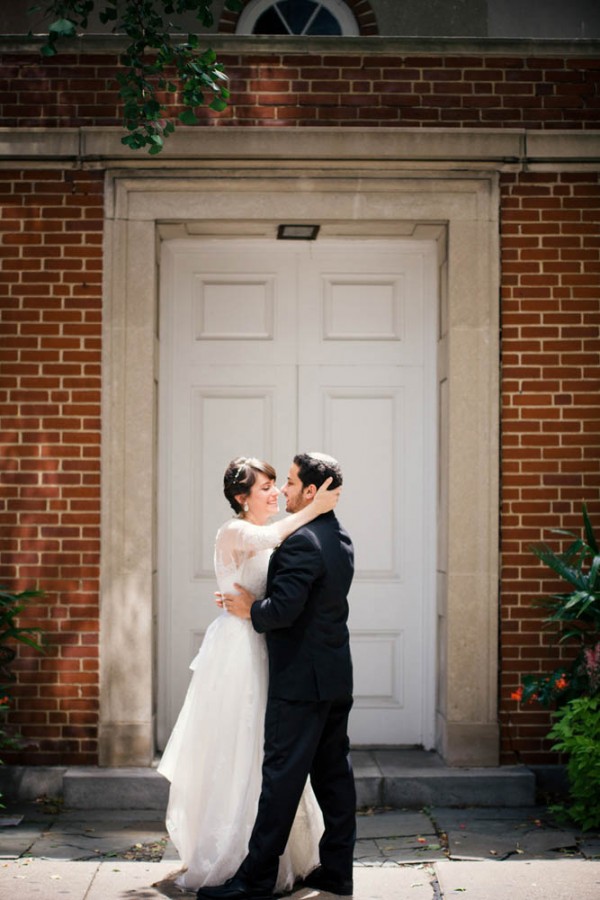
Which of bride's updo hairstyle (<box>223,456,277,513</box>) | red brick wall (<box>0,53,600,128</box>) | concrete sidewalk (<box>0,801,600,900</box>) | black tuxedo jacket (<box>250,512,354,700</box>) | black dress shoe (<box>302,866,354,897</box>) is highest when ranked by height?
red brick wall (<box>0,53,600,128</box>)

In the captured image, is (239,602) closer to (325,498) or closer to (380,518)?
(325,498)

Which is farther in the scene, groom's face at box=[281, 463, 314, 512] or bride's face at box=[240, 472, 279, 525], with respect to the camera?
bride's face at box=[240, 472, 279, 525]

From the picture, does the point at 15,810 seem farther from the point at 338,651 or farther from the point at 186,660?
the point at 338,651

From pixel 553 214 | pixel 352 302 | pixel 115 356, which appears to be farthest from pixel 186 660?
pixel 553 214

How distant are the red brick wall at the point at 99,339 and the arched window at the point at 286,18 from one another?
1.31 m

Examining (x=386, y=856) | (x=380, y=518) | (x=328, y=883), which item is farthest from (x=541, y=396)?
(x=328, y=883)

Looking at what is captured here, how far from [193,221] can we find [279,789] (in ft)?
11.5

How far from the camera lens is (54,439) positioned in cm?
655

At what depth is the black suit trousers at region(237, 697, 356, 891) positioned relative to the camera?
454cm

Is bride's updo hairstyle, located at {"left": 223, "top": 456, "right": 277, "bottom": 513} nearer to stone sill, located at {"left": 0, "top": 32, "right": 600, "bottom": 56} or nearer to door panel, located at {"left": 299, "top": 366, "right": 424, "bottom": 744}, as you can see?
door panel, located at {"left": 299, "top": 366, "right": 424, "bottom": 744}

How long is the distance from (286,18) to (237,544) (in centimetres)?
443

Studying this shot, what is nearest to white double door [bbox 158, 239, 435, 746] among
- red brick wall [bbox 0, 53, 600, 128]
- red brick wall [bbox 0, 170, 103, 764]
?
red brick wall [bbox 0, 170, 103, 764]

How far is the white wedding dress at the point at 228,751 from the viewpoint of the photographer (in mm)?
4746

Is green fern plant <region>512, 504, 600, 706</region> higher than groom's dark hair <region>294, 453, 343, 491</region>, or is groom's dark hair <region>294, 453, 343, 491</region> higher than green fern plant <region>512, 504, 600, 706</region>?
groom's dark hair <region>294, 453, 343, 491</region>
